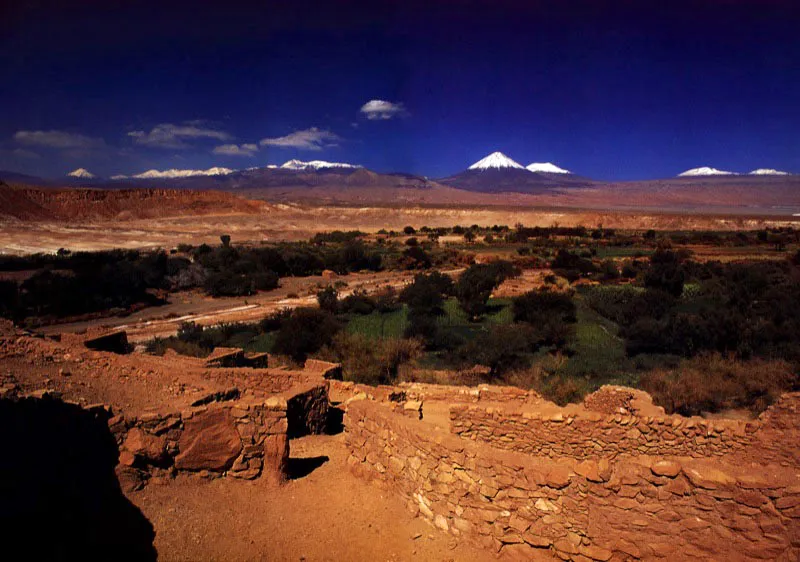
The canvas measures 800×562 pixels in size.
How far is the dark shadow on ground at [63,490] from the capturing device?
166 inches

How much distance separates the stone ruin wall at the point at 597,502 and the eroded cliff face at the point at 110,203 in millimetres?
73036

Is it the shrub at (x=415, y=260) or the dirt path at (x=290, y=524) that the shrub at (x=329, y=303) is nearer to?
the shrub at (x=415, y=260)

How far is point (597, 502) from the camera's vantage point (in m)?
4.55

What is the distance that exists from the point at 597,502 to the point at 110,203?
87951 mm

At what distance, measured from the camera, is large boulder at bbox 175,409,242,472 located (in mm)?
5914

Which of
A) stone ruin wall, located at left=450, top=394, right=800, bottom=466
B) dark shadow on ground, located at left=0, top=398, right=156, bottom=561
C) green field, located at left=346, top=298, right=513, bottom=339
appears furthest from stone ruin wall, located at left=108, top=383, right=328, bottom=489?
green field, located at left=346, top=298, right=513, bottom=339

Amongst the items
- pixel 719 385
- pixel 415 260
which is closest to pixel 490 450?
pixel 719 385

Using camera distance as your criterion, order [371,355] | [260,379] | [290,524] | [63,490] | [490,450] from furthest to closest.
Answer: [371,355] < [260,379] < [290,524] < [490,450] < [63,490]

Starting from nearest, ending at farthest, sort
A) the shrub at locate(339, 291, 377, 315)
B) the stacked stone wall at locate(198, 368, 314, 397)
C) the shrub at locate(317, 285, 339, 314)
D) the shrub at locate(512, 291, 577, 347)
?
1. the stacked stone wall at locate(198, 368, 314, 397)
2. the shrub at locate(512, 291, 577, 347)
3. the shrub at locate(317, 285, 339, 314)
4. the shrub at locate(339, 291, 377, 315)

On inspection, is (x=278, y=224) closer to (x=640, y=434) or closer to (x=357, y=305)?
(x=357, y=305)

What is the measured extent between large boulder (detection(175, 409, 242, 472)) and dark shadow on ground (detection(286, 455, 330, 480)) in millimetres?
774

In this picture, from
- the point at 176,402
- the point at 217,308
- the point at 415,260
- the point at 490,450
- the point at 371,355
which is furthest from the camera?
the point at 415,260

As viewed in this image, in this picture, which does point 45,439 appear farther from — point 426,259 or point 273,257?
point 426,259

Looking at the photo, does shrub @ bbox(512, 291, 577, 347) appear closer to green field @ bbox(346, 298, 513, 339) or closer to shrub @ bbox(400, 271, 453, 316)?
green field @ bbox(346, 298, 513, 339)
